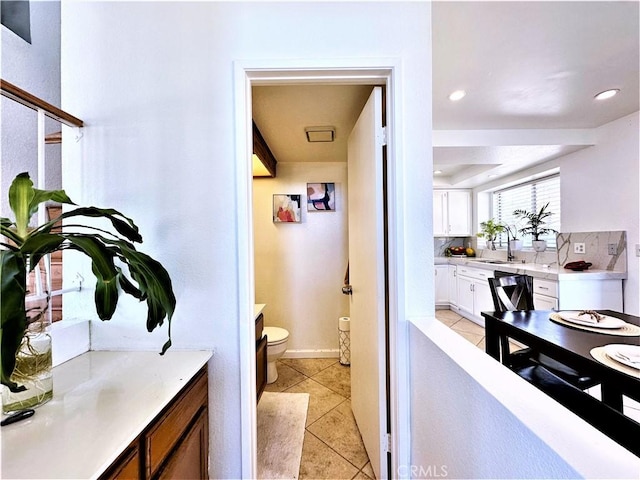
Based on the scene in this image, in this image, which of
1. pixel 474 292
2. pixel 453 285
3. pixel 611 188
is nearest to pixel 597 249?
pixel 611 188

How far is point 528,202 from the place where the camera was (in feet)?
12.8

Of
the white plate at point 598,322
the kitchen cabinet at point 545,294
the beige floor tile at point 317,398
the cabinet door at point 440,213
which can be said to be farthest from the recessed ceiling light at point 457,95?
the cabinet door at point 440,213

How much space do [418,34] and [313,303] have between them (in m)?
2.42

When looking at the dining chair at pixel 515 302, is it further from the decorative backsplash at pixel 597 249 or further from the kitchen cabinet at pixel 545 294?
the decorative backsplash at pixel 597 249

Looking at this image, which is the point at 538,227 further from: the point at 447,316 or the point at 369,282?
the point at 369,282

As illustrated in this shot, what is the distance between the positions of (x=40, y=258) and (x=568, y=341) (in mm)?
A: 2128

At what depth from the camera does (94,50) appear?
3.71 ft

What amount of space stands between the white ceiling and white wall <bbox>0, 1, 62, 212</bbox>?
3.75 feet

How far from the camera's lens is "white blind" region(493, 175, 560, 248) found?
346cm

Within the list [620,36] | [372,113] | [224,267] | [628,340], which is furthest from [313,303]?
[620,36]

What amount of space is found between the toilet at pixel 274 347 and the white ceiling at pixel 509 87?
1689 millimetres

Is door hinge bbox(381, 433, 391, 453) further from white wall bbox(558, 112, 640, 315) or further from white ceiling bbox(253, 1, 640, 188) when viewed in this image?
white wall bbox(558, 112, 640, 315)

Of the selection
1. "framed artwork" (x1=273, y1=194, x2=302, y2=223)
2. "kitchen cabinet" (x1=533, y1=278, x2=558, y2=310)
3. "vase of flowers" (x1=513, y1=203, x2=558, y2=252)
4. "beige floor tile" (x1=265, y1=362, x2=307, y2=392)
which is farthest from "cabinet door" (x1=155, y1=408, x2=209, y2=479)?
"vase of flowers" (x1=513, y1=203, x2=558, y2=252)

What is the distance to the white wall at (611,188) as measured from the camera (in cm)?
246
